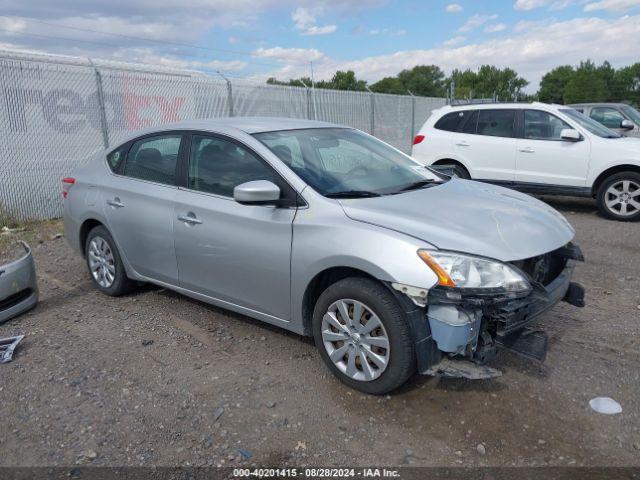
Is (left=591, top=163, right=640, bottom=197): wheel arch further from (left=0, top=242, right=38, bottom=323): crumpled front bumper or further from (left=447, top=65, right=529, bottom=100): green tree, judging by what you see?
(left=447, top=65, right=529, bottom=100): green tree

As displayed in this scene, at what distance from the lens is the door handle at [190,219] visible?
13.2 feet

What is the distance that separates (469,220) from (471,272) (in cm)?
49

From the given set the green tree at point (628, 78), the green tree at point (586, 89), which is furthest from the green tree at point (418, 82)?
the green tree at point (628, 78)

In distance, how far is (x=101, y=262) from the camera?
5.06 metres

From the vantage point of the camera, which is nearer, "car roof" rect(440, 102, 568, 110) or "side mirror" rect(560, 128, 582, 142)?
"side mirror" rect(560, 128, 582, 142)

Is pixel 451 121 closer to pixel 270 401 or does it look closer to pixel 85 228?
pixel 85 228

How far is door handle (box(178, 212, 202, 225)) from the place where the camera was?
4022mm

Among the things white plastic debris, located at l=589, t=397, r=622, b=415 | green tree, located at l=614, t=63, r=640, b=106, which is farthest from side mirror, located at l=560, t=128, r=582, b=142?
green tree, located at l=614, t=63, r=640, b=106

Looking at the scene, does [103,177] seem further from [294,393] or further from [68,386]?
[294,393]

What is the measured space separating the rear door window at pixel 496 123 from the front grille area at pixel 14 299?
285 inches

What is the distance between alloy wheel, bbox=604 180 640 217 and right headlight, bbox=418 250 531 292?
19.9 feet

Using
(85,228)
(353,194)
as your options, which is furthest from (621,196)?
(85,228)

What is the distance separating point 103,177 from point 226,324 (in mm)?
1840

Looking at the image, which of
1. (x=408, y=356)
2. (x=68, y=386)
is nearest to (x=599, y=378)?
(x=408, y=356)
